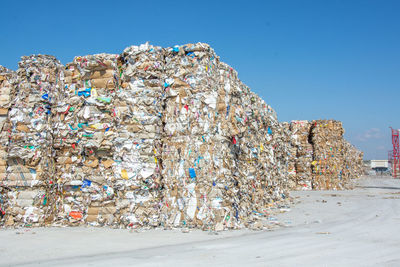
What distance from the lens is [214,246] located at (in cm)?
421

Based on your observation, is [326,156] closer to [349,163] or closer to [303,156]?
[303,156]

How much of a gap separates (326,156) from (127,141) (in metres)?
11.0

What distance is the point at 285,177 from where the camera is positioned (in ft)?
35.2

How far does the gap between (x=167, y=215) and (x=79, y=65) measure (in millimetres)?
3133

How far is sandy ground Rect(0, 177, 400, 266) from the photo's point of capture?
3.53 m

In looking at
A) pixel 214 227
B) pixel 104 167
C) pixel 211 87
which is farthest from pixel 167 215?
pixel 211 87

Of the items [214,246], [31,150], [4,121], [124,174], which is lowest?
[214,246]

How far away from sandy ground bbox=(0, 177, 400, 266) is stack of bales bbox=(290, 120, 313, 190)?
822 cm

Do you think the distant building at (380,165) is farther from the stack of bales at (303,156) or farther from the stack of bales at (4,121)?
the stack of bales at (4,121)

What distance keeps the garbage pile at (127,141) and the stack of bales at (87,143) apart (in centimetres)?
2

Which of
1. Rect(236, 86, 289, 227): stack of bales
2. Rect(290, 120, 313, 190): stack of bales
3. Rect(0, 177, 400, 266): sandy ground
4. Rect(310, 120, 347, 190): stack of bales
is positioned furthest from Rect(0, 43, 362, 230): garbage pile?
Rect(310, 120, 347, 190): stack of bales

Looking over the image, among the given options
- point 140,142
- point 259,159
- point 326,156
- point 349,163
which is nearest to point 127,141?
point 140,142

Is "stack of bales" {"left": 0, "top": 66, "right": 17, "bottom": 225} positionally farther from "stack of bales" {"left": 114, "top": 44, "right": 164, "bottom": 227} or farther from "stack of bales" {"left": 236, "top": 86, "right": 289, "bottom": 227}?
"stack of bales" {"left": 236, "top": 86, "right": 289, "bottom": 227}

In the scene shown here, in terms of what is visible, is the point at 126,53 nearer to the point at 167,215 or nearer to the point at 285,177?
the point at 167,215
